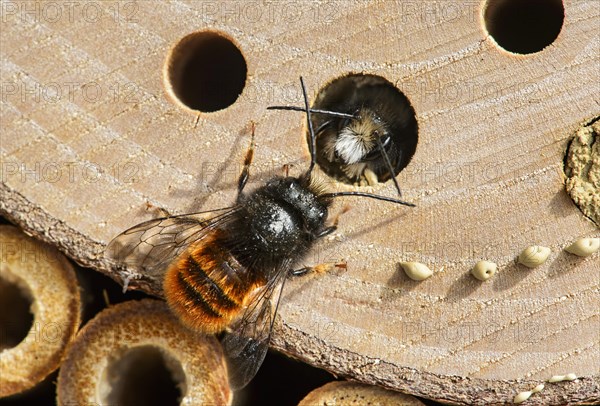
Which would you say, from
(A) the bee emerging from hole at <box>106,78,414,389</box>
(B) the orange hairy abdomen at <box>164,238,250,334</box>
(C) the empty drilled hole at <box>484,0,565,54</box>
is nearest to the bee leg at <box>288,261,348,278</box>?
(A) the bee emerging from hole at <box>106,78,414,389</box>

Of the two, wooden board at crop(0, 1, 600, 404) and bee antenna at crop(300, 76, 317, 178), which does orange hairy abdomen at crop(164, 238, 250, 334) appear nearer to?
wooden board at crop(0, 1, 600, 404)

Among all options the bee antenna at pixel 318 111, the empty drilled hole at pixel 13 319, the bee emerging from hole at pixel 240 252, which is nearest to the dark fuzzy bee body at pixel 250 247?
the bee emerging from hole at pixel 240 252

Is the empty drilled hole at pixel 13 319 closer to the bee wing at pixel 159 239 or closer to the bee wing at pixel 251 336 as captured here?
the bee wing at pixel 159 239

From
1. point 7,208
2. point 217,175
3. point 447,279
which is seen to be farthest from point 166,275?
point 447,279

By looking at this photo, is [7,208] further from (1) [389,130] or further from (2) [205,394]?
(1) [389,130]

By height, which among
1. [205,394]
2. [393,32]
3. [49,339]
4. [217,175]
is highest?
[393,32]

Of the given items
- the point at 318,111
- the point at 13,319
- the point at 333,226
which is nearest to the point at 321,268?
the point at 333,226
